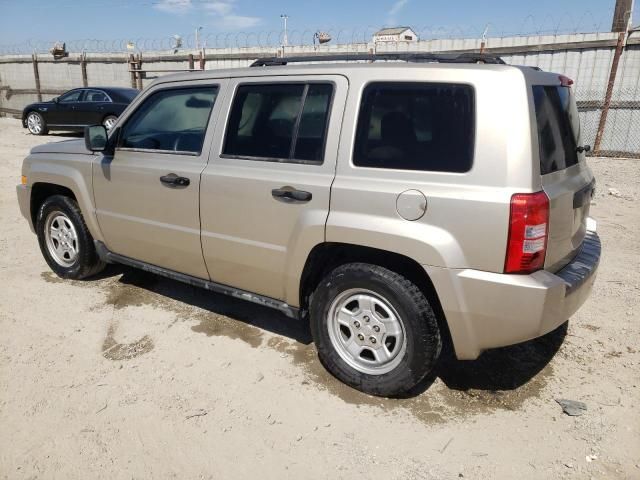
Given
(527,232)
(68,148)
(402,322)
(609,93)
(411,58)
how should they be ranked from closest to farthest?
(527,232)
(402,322)
(411,58)
(68,148)
(609,93)

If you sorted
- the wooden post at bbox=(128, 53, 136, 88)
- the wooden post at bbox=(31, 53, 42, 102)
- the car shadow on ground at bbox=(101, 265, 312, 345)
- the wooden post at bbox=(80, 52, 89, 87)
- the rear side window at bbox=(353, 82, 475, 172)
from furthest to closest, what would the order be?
the wooden post at bbox=(31, 53, 42, 102)
the wooden post at bbox=(80, 52, 89, 87)
the wooden post at bbox=(128, 53, 136, 88)
the car shadow on ground at bbox=(101, 265, 312, 345)
the rear side window at bbox=(353, 82, 475, 172)

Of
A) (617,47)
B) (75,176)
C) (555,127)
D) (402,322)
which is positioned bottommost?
(402,322)

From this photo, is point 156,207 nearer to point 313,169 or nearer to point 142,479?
point 313,169

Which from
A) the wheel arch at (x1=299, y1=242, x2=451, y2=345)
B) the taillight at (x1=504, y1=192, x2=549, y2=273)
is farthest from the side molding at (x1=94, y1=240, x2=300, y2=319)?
the taillight at (x1=504, y1=192, x2=549, y2=273)

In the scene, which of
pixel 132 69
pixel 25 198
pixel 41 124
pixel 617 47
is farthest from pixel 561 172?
pixel 132 69

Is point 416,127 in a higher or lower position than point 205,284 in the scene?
higher

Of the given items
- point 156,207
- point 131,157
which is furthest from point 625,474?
point 131,157

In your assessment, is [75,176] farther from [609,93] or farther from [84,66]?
[84,66]

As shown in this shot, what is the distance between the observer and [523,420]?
2877 millimetres

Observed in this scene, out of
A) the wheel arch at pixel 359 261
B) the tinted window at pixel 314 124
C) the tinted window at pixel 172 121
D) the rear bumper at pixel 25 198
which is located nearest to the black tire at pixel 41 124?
the rear bumper at pixel 25 198

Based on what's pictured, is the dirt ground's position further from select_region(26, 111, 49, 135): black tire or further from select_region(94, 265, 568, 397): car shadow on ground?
select_region(26, 111, 49, 135): black tire

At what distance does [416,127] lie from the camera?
275 centimetres

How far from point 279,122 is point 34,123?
14690mm

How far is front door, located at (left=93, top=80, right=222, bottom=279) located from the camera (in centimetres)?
358
